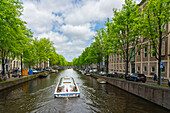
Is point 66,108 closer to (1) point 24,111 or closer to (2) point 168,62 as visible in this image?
(1) point 24,111

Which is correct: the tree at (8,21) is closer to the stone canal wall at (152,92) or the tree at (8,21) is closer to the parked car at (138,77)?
the stone canal wall at (152,92)

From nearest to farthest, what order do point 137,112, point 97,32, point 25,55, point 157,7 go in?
point 137,112
point 157,7
point 25,55
point 97,32

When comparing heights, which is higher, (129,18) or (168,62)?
(129,18)

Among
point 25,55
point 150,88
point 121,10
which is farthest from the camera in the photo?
point 25,55

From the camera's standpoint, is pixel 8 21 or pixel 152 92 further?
pixel 8 21

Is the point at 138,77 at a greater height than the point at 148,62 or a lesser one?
lesser

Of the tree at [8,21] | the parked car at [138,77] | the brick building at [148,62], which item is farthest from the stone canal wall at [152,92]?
the tree at [8,21]

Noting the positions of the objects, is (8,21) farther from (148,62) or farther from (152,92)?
(148,62)

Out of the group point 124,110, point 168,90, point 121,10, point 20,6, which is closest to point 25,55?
point 20,6

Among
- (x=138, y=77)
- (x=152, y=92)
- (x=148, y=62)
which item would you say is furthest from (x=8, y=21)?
(x=148, y=62)

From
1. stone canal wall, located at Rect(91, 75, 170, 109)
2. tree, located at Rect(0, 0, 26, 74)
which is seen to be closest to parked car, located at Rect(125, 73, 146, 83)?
stone canal wall, located at Rect(91, 75, 170, 109)

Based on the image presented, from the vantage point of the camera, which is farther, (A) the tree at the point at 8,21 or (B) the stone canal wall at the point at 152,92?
(A) the tree at the point at 8,21

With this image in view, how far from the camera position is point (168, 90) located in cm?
1013

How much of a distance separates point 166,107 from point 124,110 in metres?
3.77
